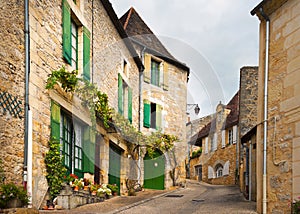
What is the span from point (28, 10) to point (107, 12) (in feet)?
15.6

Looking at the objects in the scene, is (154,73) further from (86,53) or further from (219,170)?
(219,170)

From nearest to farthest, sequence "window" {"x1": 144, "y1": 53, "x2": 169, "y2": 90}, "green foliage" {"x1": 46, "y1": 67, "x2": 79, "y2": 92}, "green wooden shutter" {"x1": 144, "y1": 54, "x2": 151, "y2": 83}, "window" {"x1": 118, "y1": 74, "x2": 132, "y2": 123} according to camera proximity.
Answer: "green foliage" {"x1": 46, "y1": 67, "x2": 79, "y2": 92} < "window" {"x1": 118, "y1": 74, "x2": 132, "y2": 123} < "green wooden shutter" {"x1": 144, "y1": 54, "x2": 151, "y2": 83} < "window" {"x1": 144, "y1": 53, "x2": 169, "y2": 90}

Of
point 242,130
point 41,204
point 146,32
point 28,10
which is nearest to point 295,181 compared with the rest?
point 41,204

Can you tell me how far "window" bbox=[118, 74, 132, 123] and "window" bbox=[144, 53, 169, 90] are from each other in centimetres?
185

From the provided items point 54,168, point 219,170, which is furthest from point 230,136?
point 54,168

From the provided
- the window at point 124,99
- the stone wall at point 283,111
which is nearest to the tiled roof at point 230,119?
the window at point 124,99

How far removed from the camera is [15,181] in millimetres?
6020

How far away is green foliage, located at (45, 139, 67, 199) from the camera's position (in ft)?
23.3

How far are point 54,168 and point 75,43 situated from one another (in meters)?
3.05

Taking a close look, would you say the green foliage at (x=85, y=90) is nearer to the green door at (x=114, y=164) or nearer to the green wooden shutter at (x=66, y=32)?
the green wooden shutter at (x=66, y=32)

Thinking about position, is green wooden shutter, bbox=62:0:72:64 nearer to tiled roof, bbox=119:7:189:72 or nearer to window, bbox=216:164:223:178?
tiled roof, bbox=119:7:189:72

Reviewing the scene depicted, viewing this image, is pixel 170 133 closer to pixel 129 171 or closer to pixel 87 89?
pixel 129 171

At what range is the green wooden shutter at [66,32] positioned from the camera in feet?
26.4

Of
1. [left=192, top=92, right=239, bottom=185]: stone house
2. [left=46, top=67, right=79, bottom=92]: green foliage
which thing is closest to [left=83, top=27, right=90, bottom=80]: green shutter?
[left=46, top=67, right=79, bottom=92]: green foliage
